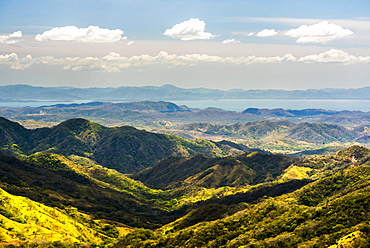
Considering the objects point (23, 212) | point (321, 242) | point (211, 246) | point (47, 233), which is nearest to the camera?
point (321, 242)

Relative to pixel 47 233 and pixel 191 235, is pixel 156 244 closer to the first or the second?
pixel 191 235

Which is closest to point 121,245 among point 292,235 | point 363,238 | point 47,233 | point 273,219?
point 47,233

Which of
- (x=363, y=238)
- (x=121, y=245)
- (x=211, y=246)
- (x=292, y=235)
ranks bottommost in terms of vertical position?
(x=121, y=245)

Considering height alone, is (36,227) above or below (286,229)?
below

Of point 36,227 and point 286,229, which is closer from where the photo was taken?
point 286,229

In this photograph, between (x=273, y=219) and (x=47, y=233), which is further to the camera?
(x=47, y=233)

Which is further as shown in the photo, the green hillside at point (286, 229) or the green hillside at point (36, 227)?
the green hillside at point (36, 227)

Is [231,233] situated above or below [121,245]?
above

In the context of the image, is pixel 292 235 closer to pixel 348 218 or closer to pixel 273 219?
pixel 348 218

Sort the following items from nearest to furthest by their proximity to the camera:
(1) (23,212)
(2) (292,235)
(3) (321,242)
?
(3) (321,242), (2) (292,235), (1) (23,212)

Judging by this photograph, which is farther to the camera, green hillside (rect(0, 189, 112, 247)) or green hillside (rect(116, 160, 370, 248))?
green hillside (rect(0, 189, 112, 247))
